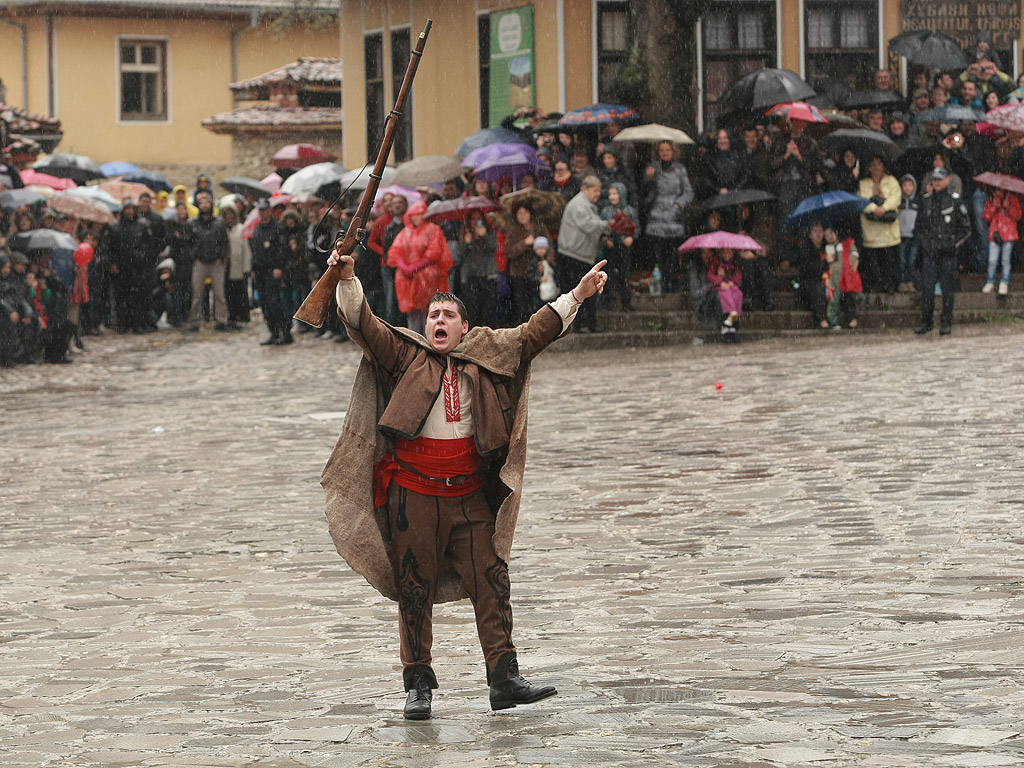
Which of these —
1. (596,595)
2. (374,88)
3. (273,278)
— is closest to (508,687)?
(596,595)

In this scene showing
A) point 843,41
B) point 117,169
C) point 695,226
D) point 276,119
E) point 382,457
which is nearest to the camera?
point 382,457

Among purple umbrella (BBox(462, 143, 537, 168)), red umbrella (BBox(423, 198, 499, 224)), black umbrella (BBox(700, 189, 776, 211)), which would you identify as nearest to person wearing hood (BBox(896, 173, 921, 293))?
black umbrella (BBox(700, 189, 776, 211))

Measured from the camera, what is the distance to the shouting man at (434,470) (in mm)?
6344

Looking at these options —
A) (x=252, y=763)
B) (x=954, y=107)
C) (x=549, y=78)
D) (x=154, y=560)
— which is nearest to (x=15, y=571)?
(x=154, y=560)

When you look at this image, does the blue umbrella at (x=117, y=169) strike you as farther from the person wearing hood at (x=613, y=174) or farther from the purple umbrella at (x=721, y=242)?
the purple umbrella at (x=721, y=242)

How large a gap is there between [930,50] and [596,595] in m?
16.5

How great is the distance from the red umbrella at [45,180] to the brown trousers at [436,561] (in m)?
23.5

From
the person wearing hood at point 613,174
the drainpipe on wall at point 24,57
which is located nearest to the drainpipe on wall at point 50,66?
the drainpipe on wall at point 24,57

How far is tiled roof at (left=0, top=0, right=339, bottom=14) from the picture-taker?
42938 mm

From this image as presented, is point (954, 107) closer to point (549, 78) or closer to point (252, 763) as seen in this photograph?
point (549, 78)

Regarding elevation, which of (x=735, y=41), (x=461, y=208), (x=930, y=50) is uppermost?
(x=735, y=41)

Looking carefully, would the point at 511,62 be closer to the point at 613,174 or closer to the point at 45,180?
the point at 613,174

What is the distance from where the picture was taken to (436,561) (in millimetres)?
6406

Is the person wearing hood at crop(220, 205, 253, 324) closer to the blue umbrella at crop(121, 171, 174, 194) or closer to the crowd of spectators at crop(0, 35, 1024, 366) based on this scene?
the crowd of spectators at crop(0, 35, 1024, 366)
